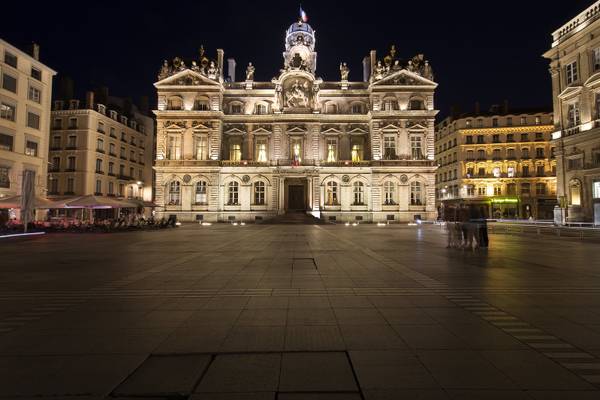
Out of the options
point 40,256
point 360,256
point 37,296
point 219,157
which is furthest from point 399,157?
point 37,296

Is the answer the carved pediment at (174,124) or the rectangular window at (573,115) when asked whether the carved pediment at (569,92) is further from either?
the carved pediment at (174,124)

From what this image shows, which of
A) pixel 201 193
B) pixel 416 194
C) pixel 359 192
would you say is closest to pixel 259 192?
pixel 201 193

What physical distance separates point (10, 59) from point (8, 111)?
518 centimetres

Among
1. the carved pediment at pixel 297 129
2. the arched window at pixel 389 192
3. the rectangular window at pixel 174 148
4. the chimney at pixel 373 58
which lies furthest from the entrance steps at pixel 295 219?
the chimney at pixel 373 58

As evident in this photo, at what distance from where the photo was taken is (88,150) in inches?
2095

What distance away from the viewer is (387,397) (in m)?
3.87

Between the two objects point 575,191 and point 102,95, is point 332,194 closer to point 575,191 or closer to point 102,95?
point 575,191

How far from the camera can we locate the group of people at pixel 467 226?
57.8ft

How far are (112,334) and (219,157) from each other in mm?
48902


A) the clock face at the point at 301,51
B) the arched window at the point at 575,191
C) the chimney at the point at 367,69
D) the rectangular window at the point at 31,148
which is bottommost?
the arched window at the point at 575,191

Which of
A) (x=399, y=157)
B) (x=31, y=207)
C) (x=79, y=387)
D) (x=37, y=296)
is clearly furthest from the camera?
(x=399, y=157)

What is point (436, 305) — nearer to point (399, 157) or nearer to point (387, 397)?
point (387, 397)

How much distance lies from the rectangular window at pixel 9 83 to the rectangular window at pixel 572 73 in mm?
54623

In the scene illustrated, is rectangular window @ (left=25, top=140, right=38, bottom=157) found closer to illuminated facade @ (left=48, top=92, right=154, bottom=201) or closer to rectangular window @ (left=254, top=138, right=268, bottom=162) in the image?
illuminated facade @ (left=48, top=92, right=154, bottom=201)
